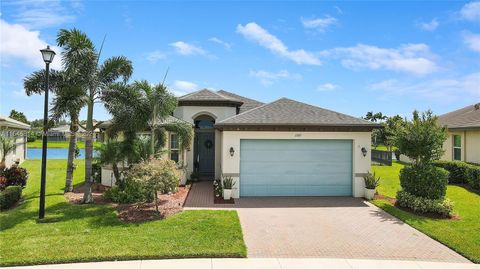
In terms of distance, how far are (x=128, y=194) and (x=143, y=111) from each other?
346 centimetres

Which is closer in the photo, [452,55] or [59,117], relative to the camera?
[59,117]

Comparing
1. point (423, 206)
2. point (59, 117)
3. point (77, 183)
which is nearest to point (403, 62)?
point (423, 206)

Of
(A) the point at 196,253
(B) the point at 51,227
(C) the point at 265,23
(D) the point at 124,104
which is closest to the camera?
(A) the point at 196,253

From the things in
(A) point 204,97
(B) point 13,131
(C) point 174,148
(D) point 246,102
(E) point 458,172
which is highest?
(D) point 246,102

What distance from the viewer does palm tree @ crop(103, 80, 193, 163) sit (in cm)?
1293

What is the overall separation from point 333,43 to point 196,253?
13217mm

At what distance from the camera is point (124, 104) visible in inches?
513

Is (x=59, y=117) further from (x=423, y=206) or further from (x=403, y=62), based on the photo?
(x=403, y=62)

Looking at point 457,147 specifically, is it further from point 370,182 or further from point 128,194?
point 128,194

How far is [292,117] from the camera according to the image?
14.9m

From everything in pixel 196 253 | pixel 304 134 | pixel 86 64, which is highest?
pixel 86 64

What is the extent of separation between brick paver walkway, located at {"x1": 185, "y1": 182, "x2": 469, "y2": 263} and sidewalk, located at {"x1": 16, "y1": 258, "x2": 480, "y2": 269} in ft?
1.02

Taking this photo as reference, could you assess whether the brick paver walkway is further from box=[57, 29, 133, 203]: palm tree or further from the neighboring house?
the neighboring house

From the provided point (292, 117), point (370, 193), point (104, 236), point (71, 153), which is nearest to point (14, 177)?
point (71, 153)
